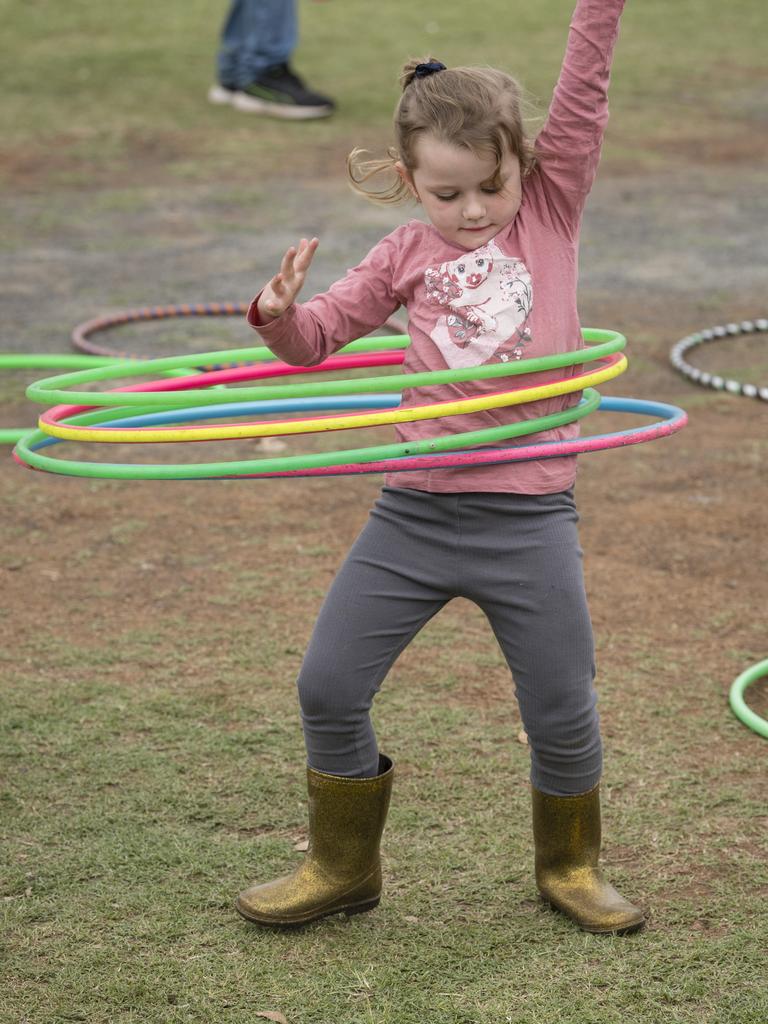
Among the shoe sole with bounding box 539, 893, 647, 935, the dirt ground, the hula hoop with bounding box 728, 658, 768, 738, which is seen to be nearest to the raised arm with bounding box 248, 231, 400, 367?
the shoe sole with bounding box 539, 893, 647, 935

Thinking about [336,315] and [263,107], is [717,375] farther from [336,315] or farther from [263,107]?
[263,107]

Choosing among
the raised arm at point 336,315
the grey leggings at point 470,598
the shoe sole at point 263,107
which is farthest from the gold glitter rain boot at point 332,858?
the shoe sole at point 263,107

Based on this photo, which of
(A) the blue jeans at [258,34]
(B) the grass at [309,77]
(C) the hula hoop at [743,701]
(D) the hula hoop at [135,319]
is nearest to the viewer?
(C) the hula hoop at [743,701]

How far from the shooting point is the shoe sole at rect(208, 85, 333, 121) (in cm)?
1246

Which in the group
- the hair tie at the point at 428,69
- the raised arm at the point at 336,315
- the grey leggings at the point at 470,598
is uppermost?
the hair tie at the point at 428,69

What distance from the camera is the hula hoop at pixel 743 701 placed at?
3820 millimetres

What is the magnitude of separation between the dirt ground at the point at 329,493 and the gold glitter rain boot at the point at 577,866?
81cm

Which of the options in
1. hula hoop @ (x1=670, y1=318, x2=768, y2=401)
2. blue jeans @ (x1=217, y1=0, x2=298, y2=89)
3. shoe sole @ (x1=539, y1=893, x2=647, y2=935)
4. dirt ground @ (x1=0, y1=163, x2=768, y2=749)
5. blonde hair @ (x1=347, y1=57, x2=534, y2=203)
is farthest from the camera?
blue jeans @ (x1=217, y1=0, x2=298, y2=89)

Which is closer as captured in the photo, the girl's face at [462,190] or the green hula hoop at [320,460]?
the girl's face at [462,190]

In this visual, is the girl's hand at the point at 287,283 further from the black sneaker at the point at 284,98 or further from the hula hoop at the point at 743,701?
the black sneaker at the point at 284,98

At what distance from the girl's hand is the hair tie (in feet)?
1.36

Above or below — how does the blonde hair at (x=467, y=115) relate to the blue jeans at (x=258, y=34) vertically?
above

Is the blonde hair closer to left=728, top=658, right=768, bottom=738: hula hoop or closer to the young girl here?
the young girl

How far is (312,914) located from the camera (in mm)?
3031
